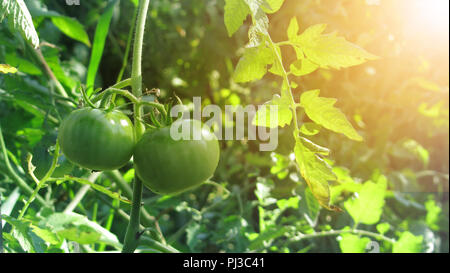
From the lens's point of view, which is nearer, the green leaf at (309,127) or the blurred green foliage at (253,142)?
the green leaf at (309,127)

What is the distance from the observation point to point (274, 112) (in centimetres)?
32

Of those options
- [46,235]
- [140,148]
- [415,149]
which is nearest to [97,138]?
[140,148]

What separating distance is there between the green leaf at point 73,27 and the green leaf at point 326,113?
0.42 meters

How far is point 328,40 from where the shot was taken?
12.5 inches

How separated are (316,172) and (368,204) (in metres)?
0.32

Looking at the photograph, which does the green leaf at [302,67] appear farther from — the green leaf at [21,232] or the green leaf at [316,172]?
the green leaf at [21,232]

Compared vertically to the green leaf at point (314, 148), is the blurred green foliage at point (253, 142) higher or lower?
higher

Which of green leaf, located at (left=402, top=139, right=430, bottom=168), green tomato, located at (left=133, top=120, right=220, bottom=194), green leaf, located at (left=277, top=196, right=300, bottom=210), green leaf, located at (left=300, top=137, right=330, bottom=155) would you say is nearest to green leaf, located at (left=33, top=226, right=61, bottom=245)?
green tomato, located at (left=133, top=120, right=220, bottom=194)

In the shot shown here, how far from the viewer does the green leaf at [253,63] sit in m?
0.32

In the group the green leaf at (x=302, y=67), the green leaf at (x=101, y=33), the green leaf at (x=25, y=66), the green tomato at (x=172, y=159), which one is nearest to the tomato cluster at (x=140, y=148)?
the green tomato at (x=172, y=159)

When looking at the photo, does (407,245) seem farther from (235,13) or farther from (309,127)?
(235,13)

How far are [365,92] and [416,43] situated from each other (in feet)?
0.59
